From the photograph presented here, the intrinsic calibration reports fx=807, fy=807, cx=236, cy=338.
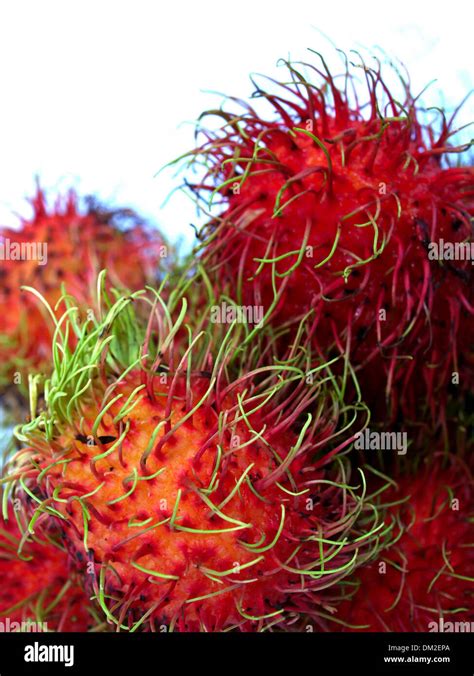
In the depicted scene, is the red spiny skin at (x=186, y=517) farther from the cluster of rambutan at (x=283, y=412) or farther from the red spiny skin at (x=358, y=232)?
the red spiny skin at (x=358, y=232)

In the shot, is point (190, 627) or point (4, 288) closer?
point (190, 627)

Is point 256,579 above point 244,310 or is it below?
below

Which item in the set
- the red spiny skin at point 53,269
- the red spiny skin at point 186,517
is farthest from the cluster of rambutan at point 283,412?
the red spiny skin at point 53,269

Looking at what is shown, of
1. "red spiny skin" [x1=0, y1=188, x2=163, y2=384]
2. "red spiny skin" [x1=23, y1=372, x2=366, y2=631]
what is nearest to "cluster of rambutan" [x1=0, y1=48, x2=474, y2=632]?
"red spiny skin" [x1=23, y1=372, x2=366, y2=631]

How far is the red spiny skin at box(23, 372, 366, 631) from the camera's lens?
744 mm

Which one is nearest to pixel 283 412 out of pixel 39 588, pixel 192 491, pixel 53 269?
pixel 192 491

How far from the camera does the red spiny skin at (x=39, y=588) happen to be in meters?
0.96

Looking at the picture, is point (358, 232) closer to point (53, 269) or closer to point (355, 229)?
point (355, 229)

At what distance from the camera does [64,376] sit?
845 mm

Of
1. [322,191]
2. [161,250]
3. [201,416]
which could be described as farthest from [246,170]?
[161,250]

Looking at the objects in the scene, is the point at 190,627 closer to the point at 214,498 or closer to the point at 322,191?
the point at 214,498

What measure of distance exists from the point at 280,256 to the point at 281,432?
0.19 meters

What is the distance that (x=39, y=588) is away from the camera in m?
0.98

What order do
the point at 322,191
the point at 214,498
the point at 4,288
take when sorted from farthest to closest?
the point at 4,288 → the point at 322,191 → the point at 214,498
